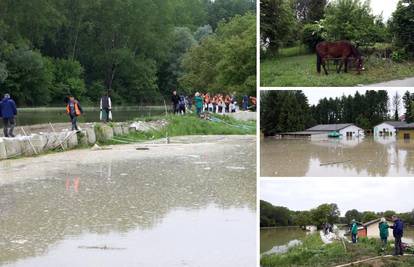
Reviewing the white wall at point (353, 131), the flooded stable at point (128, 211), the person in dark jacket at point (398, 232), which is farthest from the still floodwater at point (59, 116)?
the person in dark jacket at point (398, 232)

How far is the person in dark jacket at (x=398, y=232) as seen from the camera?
4781mm

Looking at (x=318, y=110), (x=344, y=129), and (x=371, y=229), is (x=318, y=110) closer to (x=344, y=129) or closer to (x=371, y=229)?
(x=344, y=129)

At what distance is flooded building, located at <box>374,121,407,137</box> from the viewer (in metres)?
4.95

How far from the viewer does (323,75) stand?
4969 mm

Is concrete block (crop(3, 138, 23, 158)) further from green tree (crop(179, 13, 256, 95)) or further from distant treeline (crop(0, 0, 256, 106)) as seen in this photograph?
distant treeline (crop(0, 0, 256, 106))

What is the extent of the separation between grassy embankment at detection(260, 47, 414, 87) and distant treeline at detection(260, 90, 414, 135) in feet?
0.31

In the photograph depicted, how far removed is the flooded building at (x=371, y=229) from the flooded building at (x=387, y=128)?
2.18 ft

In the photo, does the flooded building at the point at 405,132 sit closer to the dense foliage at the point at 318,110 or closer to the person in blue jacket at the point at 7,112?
the dense foliage at the point at 318,110

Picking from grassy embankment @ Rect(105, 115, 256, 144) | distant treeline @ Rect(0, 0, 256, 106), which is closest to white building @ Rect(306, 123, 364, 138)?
grassy embankment @ Rect(105, 115, 256, 144)

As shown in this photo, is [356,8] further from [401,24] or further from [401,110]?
[401,110]

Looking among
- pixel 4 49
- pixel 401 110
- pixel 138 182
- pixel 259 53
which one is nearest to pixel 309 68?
pixel 259 53

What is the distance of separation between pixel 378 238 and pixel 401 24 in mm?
1623

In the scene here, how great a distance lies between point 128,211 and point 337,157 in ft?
15.7

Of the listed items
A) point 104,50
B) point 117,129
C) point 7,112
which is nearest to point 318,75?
point 7,112
